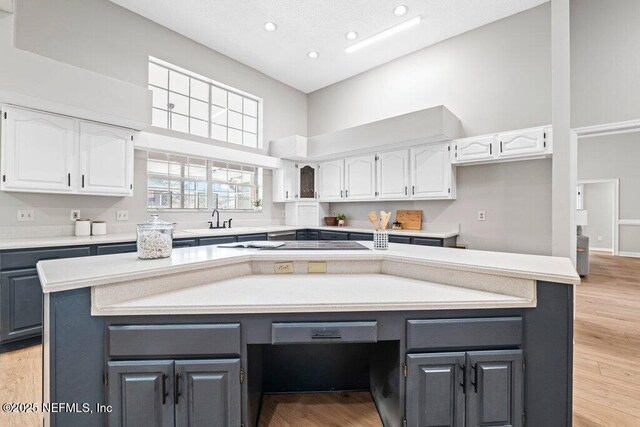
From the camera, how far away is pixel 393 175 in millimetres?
4371

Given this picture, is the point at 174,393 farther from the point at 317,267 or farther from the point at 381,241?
the point at 381,241

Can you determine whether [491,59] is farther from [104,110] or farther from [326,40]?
[104,110]

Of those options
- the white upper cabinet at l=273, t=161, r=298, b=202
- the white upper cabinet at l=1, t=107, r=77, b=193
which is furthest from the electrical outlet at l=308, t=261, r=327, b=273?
the white upper cabinet at l=273, t=161, r=298, b=202

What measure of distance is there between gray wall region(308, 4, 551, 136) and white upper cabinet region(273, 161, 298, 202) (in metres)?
1.67

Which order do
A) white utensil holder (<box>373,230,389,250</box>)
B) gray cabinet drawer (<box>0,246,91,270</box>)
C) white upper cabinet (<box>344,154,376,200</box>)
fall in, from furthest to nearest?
1. white upper cabinet (<box>344,154,376,200</box>)
2. gray cabinet drawer (<box>0,246,91,270</box>)
3. white utensil holder (<box>373,230,389,250</box>)

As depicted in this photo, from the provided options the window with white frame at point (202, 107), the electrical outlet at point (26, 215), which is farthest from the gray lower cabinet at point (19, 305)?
the window with white frame at point (202, 107)

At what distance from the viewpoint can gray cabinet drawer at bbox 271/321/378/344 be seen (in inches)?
51.8

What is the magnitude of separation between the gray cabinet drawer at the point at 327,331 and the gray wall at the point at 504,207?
10.8ft

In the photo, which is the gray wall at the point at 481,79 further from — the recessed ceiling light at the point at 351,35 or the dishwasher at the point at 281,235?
the dishwasher at the point at 281,235

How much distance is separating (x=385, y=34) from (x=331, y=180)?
2.36m

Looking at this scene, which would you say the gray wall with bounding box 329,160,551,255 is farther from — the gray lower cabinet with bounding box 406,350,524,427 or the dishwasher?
the gray lower cabinet with bounding box 406,350,524,427

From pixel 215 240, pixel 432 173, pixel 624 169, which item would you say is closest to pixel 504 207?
pixel 432 173

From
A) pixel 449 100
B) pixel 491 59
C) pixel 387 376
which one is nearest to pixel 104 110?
pixel 387 376

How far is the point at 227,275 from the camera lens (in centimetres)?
178
